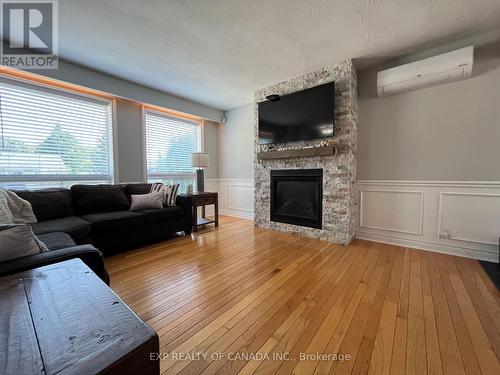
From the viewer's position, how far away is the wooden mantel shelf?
2880 millimetres

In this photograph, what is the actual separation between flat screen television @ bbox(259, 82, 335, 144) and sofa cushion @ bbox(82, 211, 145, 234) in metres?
2.26

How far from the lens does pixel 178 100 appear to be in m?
4.08

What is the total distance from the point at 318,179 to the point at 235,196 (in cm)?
223

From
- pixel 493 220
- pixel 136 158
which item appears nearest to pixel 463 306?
pixel 493 220

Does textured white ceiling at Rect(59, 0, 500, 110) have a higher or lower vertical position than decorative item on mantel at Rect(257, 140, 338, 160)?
higher

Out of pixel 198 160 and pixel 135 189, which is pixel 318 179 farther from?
pixel 135 189

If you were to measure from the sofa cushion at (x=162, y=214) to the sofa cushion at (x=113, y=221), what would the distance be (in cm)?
10

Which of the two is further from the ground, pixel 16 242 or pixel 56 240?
pixel 16 242

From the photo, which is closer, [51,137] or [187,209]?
[51,137]

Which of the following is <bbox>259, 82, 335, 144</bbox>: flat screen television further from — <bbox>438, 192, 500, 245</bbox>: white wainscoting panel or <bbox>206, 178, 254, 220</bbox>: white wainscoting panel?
<bbox>438, 192, 500, 245</bbox>: white wainscoting panel

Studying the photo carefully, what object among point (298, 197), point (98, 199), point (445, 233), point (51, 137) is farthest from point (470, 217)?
point (51, 137)

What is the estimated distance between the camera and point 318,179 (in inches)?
123

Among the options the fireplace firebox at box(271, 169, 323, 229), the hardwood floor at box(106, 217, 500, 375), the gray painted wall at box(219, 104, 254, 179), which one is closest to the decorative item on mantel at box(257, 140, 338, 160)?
the fireplace firebox at box(271, 169, 323, 229)

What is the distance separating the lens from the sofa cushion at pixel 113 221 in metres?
2.38
